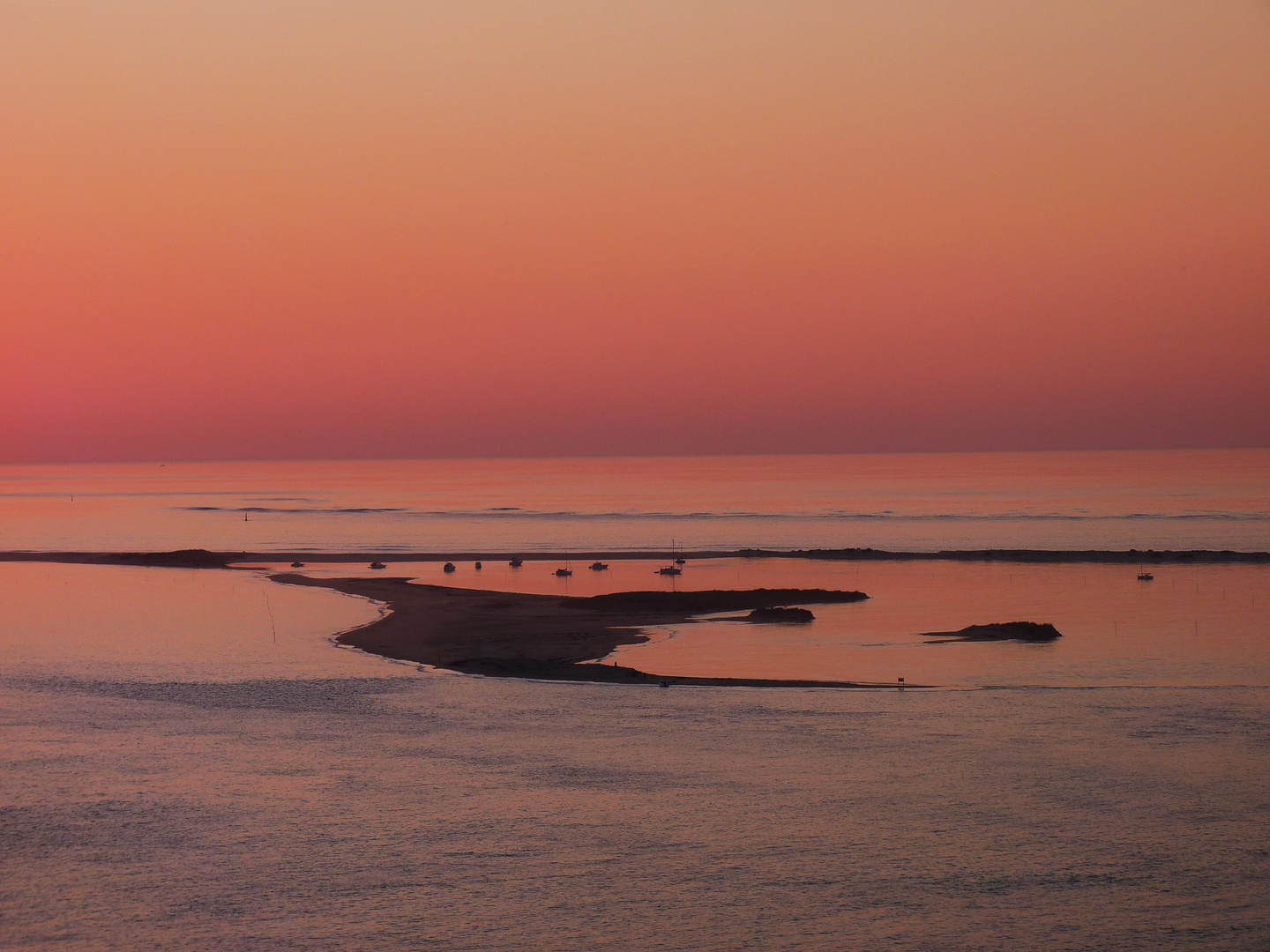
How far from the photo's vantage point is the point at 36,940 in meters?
14.8

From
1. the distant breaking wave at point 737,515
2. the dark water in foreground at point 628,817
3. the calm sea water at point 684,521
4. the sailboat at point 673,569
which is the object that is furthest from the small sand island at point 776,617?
the distant breaking wave at point 737,515

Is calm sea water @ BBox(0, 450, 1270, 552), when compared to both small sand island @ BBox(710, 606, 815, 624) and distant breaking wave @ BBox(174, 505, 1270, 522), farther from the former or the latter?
small sand island @ BBox(710, 606, 815, 624)

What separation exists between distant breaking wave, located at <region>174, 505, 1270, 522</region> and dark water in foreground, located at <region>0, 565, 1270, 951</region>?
95113 mm

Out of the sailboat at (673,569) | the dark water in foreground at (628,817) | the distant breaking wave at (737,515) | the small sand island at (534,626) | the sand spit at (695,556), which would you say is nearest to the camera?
the dark water in foreground at (628,817)

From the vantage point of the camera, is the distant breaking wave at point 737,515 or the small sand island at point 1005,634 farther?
the distant breaking wave at point 737,515

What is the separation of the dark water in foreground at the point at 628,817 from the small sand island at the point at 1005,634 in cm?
980

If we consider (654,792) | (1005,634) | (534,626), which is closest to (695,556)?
(534,626)

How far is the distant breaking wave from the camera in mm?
120500

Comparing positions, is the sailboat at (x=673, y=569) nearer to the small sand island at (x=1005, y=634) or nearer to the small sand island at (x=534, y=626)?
the small sand island at (x=534, y=626)

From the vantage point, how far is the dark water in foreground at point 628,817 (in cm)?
1539

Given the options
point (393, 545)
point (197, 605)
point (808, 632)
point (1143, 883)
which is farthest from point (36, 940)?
point (393, 545)

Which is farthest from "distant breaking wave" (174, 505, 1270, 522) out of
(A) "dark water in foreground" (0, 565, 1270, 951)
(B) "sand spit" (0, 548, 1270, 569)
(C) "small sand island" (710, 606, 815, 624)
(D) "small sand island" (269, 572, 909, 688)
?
(A) "dark water in foreground" (0, 565, 1270, 951)

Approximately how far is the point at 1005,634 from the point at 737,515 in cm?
9501

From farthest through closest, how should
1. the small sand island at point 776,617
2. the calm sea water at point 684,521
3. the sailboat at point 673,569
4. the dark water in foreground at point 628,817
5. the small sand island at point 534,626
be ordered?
the calm sea water at point 684,521
the sailboat at point 673,569
the small sand island at point 776,617
the small sand island at point 534,626
the dark water in foreground at point 628,817
